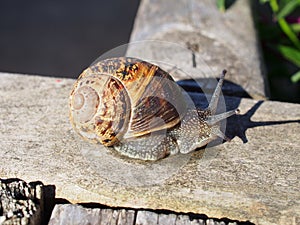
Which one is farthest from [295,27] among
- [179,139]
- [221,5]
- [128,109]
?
[128,109]

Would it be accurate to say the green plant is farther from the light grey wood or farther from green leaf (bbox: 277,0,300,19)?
the light grey wood

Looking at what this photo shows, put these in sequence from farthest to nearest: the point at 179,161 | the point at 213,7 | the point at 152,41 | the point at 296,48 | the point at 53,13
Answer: the point at 53,13, the point at 296,48, the point at 213,7, the point at 152,41, the point at 179,161

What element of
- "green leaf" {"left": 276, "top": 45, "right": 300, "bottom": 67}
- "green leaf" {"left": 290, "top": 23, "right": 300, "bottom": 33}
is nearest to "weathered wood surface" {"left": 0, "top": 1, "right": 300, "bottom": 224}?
"green leaf" {"left": 276, "top": 45, "right": 300, "bottom": 67}

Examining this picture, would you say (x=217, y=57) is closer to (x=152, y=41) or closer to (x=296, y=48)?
(x=152, y=41)

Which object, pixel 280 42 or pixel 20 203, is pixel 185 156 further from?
pixel 280 42

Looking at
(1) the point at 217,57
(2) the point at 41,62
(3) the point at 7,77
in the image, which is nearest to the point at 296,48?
(1) the point at 217,57

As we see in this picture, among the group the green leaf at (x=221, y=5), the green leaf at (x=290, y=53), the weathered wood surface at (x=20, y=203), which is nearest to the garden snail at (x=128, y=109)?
the weathered wood surface at (x=20, y=203)
